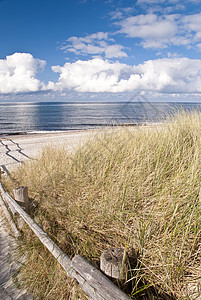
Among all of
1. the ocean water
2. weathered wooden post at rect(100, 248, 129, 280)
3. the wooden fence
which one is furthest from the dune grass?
the ocean water

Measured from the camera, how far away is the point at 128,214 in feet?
8.58

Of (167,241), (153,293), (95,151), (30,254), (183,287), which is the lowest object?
(30,254)

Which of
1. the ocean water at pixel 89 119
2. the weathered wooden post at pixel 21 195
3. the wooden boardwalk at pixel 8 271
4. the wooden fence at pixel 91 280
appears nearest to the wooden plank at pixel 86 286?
the wooden fence at pixel 91 280

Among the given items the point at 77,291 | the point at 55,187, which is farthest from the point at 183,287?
the point at 55,187

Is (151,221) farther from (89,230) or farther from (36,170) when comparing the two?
(36,170)

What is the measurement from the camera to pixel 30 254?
2629 mm

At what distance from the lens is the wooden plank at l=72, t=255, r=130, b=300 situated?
1479 millimetres

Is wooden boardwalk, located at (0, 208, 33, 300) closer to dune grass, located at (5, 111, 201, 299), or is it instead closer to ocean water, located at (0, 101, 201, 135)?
dune grass, located at (5, 111, 201, 299)

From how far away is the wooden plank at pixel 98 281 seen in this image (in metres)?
1.48

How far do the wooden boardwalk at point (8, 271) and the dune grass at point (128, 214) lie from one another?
0.43 ft

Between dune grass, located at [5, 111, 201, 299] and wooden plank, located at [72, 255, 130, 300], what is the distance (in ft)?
0.94

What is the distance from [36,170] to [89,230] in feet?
7.91

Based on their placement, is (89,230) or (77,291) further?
(89,230)

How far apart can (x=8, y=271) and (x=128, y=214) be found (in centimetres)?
169
